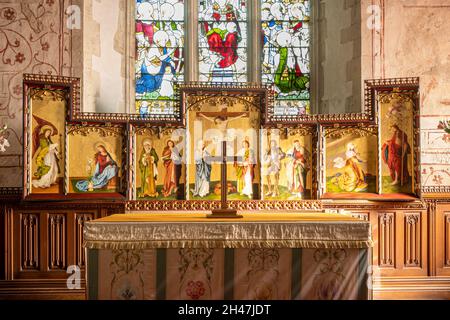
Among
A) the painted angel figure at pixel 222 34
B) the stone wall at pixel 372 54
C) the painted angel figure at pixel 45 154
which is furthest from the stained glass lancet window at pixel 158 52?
the painted angel figure at pixel 45 154

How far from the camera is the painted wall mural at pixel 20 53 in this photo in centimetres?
694

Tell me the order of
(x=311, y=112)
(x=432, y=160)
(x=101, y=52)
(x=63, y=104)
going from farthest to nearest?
(x=311, y=112) < (x=101, y=52) < (x=432, y=160) < (x=63, y=104)

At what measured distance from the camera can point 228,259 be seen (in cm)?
454

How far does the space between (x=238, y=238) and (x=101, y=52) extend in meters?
4.41

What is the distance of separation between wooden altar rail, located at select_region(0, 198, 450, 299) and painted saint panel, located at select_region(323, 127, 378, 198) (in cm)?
22

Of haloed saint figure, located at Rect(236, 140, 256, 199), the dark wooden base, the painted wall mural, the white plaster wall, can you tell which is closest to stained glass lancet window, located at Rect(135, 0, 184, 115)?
the white plaster wall

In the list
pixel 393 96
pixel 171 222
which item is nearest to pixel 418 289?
pixel 393 96

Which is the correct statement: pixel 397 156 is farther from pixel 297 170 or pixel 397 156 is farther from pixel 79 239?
pixel 79 239

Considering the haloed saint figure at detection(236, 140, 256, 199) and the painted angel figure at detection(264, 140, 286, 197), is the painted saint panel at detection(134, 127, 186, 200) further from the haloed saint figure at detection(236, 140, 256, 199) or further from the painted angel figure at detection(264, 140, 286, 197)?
the painted angel figure at detection(264, 140, 286, 197)

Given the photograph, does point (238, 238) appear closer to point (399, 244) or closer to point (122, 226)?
point (122, 226)

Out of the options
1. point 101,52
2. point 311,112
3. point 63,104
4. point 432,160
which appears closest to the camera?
point 63,104

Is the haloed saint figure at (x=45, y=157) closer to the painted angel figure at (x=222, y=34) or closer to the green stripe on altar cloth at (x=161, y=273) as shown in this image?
the green stripe on altar cloth at (x=161, y=273)

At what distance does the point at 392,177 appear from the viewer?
6.40 meters

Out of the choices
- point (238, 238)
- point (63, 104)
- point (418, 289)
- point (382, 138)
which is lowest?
point (418, 289)
